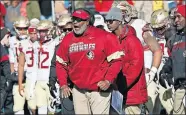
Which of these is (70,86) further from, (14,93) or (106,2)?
(106,2)

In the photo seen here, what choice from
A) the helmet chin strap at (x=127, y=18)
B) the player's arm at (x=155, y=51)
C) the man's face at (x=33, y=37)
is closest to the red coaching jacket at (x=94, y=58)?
the player's arm at (x=155, y=51)

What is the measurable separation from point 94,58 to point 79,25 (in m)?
0.50

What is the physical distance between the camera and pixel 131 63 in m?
9.54

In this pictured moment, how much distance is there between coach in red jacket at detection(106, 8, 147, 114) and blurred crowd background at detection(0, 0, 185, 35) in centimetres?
534

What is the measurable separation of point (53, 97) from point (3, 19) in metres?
3.79

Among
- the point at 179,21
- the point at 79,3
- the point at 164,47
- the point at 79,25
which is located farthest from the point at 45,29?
the point at 79,25

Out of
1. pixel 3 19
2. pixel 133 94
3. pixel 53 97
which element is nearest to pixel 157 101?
pixel 53 97

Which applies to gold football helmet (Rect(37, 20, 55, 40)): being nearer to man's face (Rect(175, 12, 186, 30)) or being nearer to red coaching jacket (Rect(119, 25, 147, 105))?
man's face (Rect(175, 12, 186, 30))

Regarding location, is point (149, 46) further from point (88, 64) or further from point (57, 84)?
point (57, 84)

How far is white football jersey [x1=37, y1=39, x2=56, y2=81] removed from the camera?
12289mm

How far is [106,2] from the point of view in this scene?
15.4 meters

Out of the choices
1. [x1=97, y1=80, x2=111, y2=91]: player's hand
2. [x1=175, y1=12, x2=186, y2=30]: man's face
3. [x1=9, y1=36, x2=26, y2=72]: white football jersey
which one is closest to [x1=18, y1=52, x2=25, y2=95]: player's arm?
[x1=9, y1=36, x2=26, y2=72]: white football jersey

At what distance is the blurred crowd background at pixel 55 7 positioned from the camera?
1505 cm

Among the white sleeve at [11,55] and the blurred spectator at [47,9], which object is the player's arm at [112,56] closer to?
the white sleeve at [11,55]
